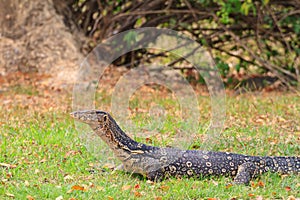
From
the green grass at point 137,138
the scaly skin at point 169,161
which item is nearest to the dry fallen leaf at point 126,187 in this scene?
the green grass at point 137,138

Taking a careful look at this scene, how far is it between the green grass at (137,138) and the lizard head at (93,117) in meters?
0.59

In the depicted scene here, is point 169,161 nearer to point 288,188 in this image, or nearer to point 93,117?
point 93,117

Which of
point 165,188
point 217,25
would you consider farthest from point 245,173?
point 217,25

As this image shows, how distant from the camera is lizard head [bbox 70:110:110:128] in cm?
615

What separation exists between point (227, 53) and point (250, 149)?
5742mm

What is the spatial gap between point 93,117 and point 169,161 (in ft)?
3.14

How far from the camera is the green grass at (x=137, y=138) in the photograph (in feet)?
19.3

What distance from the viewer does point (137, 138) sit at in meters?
7.95

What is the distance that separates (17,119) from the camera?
8.93m

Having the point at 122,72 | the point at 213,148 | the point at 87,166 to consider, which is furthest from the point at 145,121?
the point at 122,72

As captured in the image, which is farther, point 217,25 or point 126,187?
point 217,25

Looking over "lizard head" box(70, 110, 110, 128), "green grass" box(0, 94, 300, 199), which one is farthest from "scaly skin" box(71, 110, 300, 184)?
"green grass" box(0, 94, 300, 199)

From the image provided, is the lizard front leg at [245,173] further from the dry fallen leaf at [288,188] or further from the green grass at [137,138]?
the dry fallen leaf at [288,188]

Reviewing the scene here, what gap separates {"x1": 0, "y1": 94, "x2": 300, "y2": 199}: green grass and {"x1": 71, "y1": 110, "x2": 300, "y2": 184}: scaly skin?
0.35 feet
